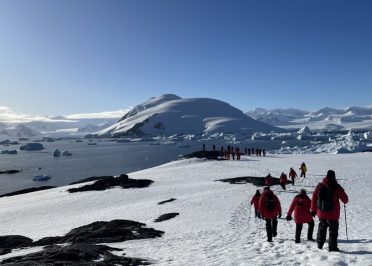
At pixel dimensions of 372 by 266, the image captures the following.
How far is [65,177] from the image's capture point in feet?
244

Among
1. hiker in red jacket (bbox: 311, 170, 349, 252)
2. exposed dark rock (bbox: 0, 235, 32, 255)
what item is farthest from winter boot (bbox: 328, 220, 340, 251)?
exposed dark rock (bbox: 0, 235, 32, 255)

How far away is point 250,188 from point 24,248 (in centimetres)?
1887

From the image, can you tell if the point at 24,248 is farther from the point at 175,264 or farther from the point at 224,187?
the point at 224,187

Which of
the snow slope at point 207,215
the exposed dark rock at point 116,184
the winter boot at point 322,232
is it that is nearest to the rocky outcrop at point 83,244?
the snow slope at point 207,215

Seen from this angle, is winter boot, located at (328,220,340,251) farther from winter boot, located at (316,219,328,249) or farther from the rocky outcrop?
the rocky outcrop

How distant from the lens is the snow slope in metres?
12.4

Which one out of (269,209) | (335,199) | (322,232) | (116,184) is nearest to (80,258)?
(269,209)

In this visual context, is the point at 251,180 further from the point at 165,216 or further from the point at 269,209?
the point at 269,209

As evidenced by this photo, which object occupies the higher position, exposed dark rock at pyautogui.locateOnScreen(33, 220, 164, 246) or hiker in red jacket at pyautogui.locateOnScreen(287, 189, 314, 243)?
hiker in red jacket at pyautogui.locateOnScreen(287, 189, 314, 243)

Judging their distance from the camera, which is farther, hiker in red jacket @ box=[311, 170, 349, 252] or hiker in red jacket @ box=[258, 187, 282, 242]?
hiker in red jacket @ box=[258, 187, 282, 242]

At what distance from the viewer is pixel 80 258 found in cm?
1356

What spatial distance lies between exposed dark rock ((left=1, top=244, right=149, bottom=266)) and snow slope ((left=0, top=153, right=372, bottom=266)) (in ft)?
2.99

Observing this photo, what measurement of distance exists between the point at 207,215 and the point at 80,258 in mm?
10989

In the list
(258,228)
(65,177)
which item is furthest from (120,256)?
(65,177)
